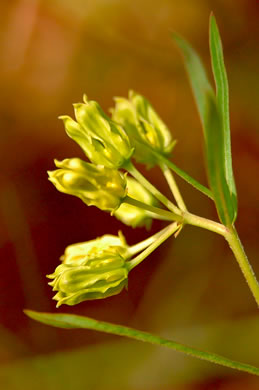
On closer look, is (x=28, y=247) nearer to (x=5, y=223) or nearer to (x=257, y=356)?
(x=5, y=223)

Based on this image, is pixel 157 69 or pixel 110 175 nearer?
pixel 110 175

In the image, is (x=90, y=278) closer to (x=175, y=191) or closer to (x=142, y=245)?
(x=142, y=245)

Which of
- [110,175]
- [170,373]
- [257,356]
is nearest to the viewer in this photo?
[110,175]

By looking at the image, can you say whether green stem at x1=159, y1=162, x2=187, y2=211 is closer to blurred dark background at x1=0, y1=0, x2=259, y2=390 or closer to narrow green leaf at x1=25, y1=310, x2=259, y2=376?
narrow green leaf at x1=25, y1=310, x2=259, y2=376

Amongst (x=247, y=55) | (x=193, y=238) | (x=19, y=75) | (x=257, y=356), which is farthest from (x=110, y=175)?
(x=19, y=75)

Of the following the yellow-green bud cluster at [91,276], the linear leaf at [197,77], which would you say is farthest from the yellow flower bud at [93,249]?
the linear leaf at [197,77]

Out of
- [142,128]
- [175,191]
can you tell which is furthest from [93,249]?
[142,128]

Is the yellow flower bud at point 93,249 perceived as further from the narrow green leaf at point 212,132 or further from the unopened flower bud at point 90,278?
→ the narrow green leaf at point 212,132
